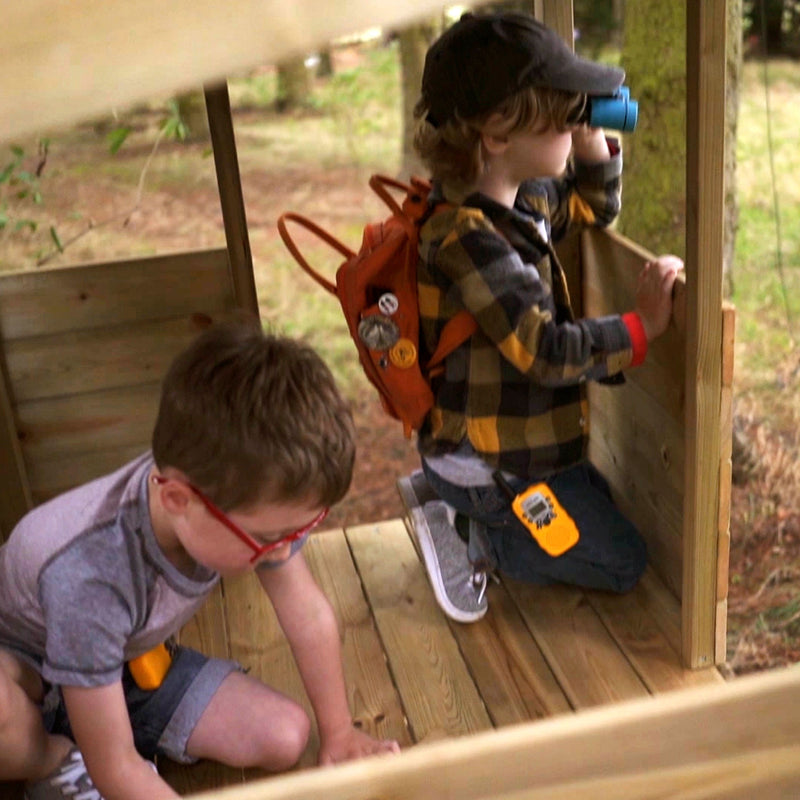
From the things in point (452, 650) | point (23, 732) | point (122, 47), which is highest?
point (122, 47)

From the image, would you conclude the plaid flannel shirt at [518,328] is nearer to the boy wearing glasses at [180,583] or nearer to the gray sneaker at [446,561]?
the gray sneaker at [446,561]

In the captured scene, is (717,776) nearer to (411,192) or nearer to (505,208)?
(505,208)

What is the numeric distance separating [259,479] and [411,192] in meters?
1.01

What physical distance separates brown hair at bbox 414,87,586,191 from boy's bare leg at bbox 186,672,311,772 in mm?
1104

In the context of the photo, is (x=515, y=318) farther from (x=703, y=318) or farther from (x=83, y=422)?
(x=83, y=422)

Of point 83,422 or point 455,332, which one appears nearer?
point 455,332

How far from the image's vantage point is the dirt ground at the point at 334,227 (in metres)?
3.16

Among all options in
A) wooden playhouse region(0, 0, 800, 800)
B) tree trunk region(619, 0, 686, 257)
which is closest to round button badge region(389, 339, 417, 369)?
wooden playhouse region(0, 0, 800, 800)

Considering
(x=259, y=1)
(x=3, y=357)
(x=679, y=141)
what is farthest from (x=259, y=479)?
(x=679, y=141)

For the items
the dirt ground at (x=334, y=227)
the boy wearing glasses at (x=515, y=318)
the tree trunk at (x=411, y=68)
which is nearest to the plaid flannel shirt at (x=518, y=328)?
the boy wearing glasses at (x=515, y=318)

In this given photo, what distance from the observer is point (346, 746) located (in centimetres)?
183

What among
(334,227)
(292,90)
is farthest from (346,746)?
(292,90)

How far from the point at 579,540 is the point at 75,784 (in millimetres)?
1142

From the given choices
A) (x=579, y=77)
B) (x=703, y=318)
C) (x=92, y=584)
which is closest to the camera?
(x=92, y=584)
